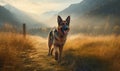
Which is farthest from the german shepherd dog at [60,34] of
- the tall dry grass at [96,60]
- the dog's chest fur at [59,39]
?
the tall dry grass at [96,60]

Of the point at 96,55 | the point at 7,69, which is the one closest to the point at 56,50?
the point at 96,55

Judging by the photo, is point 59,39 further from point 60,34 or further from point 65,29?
point 65,29

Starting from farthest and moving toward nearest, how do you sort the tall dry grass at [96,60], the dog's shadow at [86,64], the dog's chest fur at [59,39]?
the dog's chest fur at [59,39] < the dog's shadow at [86,64] < the tall dry grass at [96,60]

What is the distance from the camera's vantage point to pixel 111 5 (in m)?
175

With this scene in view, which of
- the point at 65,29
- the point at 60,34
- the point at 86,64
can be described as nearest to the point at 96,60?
the point at 86,64

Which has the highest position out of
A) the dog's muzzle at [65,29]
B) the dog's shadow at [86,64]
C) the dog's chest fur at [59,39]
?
the dog's muzzle at [65,29]

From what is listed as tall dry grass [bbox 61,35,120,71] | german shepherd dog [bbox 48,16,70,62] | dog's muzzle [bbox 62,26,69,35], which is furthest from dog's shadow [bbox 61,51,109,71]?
dog's muzzle [bbox 62,26,69,35]

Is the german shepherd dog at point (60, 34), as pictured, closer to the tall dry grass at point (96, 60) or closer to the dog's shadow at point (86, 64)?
the tall dry grass at point (96, 60)

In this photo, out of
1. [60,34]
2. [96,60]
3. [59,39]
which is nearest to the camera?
[96,60]

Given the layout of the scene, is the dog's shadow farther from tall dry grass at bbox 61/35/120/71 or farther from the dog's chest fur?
the dog's chest fur

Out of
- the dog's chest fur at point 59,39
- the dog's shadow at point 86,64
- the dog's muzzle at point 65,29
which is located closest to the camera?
the dog's shadow at point 86,64

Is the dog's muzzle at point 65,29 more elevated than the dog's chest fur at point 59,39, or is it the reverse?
the dog's muzzle at point 65,29

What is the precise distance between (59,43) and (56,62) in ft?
2.56

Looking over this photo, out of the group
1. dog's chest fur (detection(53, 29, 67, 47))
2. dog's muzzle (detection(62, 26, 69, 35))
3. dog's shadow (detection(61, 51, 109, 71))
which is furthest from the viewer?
dog's chest fur (detection(53, 29, 67, 47))
